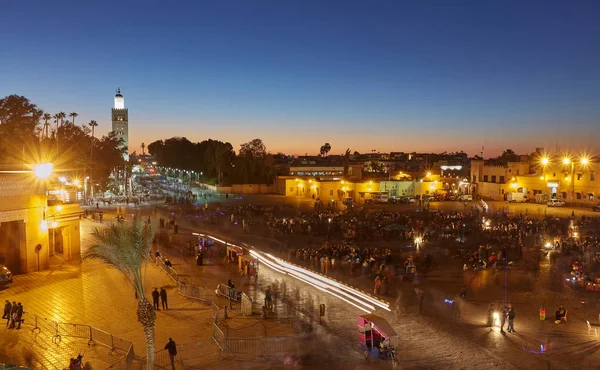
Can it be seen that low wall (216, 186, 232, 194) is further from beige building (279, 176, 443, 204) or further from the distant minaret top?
the distant minaret top

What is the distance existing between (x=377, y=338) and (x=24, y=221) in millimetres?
16486

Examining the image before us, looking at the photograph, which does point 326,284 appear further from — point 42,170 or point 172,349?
point 42,170

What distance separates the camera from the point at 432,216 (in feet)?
130

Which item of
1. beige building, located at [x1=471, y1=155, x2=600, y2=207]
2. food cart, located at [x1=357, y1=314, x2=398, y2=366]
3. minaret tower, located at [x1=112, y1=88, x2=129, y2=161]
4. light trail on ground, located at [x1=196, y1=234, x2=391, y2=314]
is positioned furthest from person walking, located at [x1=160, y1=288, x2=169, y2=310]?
minaret tower, located at [x1=112, y1=88, x2=129, y2=161]

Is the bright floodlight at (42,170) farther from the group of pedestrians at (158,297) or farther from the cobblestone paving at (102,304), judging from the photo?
the group of pedestrians at (158,297)

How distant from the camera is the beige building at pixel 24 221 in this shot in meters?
19.9

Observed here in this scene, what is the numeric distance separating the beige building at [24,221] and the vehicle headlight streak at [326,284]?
33.9 feet

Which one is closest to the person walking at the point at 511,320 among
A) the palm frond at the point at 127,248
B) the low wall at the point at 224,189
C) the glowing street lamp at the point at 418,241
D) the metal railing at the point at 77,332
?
the palm frond at the point at 127,248

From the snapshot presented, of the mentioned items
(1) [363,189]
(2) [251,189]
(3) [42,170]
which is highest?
(3) [42,170]

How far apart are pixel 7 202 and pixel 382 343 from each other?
16.8 metres

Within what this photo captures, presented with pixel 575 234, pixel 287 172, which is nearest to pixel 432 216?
pixel 575 234

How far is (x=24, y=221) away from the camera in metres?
20.4

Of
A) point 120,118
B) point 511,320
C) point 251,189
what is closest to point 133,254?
point 511,320

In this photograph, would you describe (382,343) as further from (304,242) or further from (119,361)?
(304,242)
